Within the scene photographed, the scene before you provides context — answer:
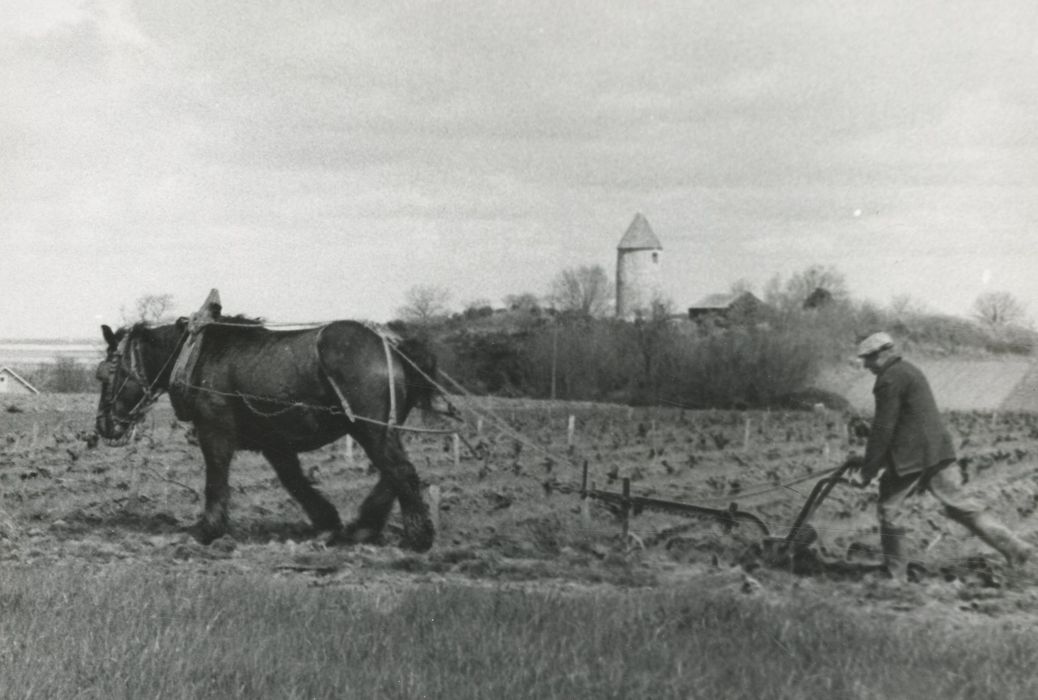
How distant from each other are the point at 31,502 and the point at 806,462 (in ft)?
36.7

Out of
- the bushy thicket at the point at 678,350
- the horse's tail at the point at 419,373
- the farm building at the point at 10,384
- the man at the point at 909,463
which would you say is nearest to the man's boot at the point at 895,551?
the man at the point at 909,463

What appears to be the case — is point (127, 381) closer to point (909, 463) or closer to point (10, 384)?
point (909, 463)

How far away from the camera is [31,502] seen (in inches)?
438

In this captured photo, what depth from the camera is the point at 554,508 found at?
1127cm

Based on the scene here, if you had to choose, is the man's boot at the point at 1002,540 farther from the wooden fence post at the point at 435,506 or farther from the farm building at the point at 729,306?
the farm building at the point at 729,306

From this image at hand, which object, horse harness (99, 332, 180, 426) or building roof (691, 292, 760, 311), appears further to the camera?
building roof (691, 292, 760, 311)

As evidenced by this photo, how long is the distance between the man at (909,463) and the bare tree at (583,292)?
10.2 m

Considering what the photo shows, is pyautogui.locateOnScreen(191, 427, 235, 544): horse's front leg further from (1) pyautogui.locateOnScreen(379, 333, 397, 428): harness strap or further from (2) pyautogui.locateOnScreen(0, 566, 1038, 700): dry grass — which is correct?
(2) pyautogui.locateOnScreen(0, 566, 1038, 700): dry grass

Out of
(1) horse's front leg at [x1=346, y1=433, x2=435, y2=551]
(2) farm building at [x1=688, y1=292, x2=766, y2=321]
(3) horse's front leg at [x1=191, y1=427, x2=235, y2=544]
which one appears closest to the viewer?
(1) horse's front leg at [x1=346, y1=433, x2=435, y2=551]

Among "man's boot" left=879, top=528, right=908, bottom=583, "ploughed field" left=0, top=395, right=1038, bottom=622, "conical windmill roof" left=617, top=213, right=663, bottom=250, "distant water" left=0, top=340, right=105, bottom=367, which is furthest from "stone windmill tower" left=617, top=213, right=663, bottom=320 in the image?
"man's boot" left=879, top=528, right=908, bottom=583

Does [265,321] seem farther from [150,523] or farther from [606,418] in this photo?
[606,418]

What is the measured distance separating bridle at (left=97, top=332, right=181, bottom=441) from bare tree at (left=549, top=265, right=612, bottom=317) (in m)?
8.54

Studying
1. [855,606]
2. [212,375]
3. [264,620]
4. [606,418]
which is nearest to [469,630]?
[264,620]

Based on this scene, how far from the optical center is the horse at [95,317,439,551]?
27.1 feet
